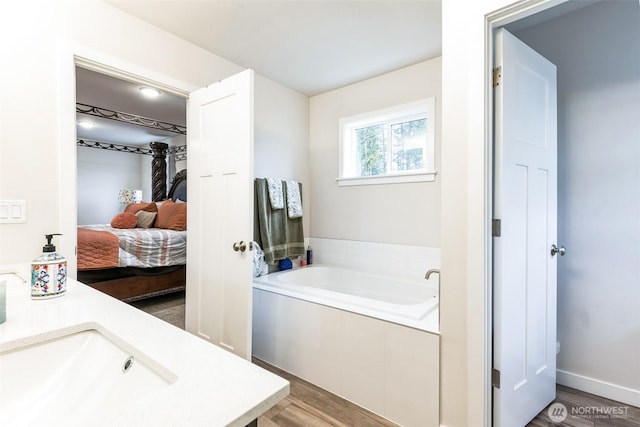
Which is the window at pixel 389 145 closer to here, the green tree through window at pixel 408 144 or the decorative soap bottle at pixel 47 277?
the green tree through window at pixel 408 144

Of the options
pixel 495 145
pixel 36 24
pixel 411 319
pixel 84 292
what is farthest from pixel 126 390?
pixel 36 24

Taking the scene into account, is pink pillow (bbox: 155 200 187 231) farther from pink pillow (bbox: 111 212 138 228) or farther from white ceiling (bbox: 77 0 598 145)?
white ceiling (bbox: 77 0 598 145)

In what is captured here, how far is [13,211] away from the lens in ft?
5.20

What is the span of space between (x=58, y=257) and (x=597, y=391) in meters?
2.92

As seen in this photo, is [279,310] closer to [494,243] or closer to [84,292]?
[84,292]

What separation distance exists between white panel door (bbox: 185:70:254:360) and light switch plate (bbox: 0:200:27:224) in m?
0.94

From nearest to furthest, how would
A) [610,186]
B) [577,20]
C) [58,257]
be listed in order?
[58,257], [610,186], [577,20]

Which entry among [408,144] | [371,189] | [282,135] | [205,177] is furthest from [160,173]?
→ [408,144]

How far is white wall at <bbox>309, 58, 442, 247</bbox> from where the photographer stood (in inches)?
103

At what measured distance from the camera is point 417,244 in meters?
2.69

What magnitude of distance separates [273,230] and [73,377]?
2131 millimetres

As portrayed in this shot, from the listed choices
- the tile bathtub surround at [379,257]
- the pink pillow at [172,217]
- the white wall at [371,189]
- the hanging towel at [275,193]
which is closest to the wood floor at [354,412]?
the tile bathtub surround at [379,257]

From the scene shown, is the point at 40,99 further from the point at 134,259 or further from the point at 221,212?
the point at 134,259

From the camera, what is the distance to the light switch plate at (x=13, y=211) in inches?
61.3
